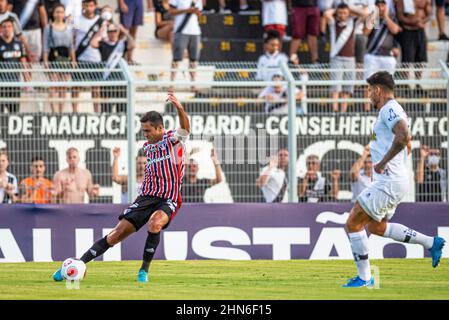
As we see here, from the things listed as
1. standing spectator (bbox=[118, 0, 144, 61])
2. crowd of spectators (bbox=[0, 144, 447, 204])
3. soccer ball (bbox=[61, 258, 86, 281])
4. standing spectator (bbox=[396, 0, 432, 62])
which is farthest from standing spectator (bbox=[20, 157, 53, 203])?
standing spectator (bbox=[396, 0, 432, 62])

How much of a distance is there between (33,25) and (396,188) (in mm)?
11882

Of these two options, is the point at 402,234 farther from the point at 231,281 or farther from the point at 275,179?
the point at 275,179

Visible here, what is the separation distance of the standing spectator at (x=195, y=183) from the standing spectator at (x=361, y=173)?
2.35 m

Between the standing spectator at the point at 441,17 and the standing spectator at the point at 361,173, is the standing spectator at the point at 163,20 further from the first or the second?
the standing spectator at the point at 361,173

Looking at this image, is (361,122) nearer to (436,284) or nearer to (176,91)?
(176,91)

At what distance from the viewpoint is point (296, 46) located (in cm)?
2528

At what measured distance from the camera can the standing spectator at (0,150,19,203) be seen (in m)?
19.4

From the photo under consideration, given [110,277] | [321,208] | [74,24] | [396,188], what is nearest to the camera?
[396,188]

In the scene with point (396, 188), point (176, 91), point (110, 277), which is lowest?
point (110, 277)

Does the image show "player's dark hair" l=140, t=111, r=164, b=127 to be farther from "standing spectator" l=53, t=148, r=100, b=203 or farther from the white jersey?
"standing spectator" l=53, t=148, r=100, b=203

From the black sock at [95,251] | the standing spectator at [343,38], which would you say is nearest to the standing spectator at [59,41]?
the standing spectator at [343,38]

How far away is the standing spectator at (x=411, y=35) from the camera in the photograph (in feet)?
82.3
